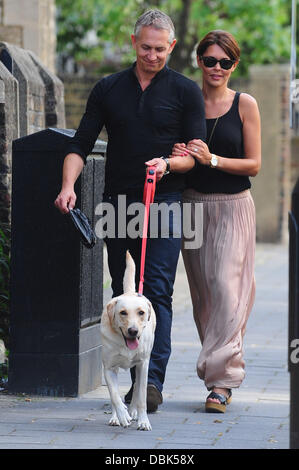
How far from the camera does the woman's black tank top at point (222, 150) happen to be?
645 cm

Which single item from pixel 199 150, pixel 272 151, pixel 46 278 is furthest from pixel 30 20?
pixel 199 150

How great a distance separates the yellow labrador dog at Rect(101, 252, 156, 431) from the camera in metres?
5.53

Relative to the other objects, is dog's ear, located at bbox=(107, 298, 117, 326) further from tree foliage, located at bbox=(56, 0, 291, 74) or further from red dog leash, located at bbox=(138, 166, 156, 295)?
tree foliage, located at bbox=(56, 0, 291, 74)

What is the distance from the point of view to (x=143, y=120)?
608cm

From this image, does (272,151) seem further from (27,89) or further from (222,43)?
(222,43)

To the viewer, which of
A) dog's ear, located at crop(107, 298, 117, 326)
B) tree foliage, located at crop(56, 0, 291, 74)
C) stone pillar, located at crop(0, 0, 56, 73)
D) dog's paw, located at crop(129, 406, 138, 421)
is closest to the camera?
dog's ear, located at crop(107, 298, 117, 326)

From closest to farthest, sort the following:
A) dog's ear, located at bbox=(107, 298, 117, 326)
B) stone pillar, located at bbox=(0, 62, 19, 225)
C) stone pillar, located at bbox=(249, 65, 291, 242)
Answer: dog's ear, located at bbox=(107, 298, 117, 326)
stone pillar, located at bbox=(0, 62, 19, 225)
stone pillar, located at bbox=(249, 65, 291, 242)

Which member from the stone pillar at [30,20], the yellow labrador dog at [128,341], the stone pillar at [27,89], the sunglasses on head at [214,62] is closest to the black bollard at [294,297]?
the yellow labrador dog at [128,341]

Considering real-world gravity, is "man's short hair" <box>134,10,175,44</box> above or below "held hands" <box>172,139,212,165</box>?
above

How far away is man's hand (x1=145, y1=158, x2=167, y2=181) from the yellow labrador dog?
0.43 m

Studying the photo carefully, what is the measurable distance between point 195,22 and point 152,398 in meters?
19.2

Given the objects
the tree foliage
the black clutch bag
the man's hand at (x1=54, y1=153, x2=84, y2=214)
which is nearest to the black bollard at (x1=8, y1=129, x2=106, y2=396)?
the man's hand at (x1=54, y1=153, x2=84, y2=214)

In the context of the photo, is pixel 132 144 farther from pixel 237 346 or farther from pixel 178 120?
pixel 237 346

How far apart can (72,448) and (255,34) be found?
2067 centimetres
